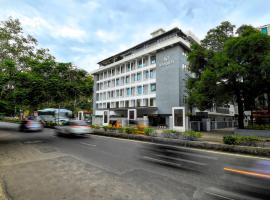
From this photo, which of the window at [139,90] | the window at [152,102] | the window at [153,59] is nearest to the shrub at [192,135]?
the window at [152,102]

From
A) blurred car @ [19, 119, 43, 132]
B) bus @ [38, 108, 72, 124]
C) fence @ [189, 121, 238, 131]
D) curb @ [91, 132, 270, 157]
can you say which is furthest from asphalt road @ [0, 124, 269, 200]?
bus @ [38, 108, 72, 124]

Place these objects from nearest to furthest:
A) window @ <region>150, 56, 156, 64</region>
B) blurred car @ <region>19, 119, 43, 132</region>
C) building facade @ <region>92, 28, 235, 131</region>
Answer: blurred car @ <region>19, 119, 43, 132</region>, building facade @ <region>92, 28, 235, 131</region>, window @ <region>150, 56, 156, 64</region>

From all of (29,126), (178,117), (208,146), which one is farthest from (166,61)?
(29,126)

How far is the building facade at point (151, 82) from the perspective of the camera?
3263cm

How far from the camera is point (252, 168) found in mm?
6980

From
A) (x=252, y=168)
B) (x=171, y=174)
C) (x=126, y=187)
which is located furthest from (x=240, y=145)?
(x=126, y=187)

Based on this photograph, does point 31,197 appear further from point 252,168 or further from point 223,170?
point 252,168

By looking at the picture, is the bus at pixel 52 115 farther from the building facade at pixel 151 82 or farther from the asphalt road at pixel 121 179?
the asphalt road at pixel 121 179

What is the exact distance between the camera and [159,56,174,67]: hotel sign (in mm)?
33941

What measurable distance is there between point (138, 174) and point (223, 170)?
11.0ft

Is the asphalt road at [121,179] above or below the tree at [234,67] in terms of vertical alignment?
below

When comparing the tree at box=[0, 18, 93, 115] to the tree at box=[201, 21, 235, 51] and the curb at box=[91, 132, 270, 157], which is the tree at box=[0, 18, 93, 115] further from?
the tree at box=[201, 21, 235, 51]

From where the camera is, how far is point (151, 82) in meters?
37.0

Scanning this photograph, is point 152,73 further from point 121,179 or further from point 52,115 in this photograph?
point 121,179
